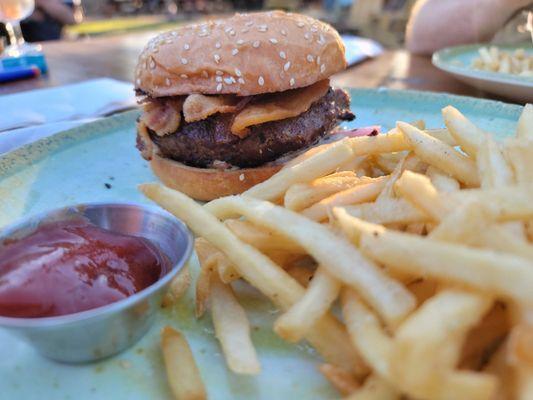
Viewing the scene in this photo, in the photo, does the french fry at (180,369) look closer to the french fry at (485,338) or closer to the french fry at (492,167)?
the french fry at (485,338)

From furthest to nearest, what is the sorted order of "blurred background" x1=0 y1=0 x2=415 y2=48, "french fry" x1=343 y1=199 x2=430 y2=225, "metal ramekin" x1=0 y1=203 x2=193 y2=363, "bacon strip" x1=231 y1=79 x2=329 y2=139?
"blurred background" x1=0 y1=0 x2=415 y2=48 < "bacon strip" x1=231 y1=79 x2=329 y2=139 < "french fry" x1=343 y1=199 x2=430 y2=225 < "metal ramekin" x1=0 y1=203 x2=193 y2=363

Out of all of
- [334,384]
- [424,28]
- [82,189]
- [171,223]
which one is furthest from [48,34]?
[334,384]

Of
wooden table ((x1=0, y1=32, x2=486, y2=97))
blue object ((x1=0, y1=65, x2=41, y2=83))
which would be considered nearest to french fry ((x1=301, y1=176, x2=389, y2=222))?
wooden table ((x1=0, y1=32, x2=486, y2=97))

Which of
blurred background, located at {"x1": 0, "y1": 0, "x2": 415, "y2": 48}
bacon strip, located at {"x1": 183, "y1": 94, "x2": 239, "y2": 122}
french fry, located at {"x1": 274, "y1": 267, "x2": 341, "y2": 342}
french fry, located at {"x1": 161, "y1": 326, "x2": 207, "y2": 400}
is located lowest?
blurred background, located at {"x1": 0, "y1": 0, "x2": 415, "y2": 48}

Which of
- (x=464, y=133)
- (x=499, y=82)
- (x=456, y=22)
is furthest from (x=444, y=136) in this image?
(x=456, y=22)

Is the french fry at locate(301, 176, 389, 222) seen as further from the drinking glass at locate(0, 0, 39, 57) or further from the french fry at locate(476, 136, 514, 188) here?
the drinking glass at locate(0, 0, 39, 57)

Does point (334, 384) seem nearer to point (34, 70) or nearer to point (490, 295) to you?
point (490, 295)
